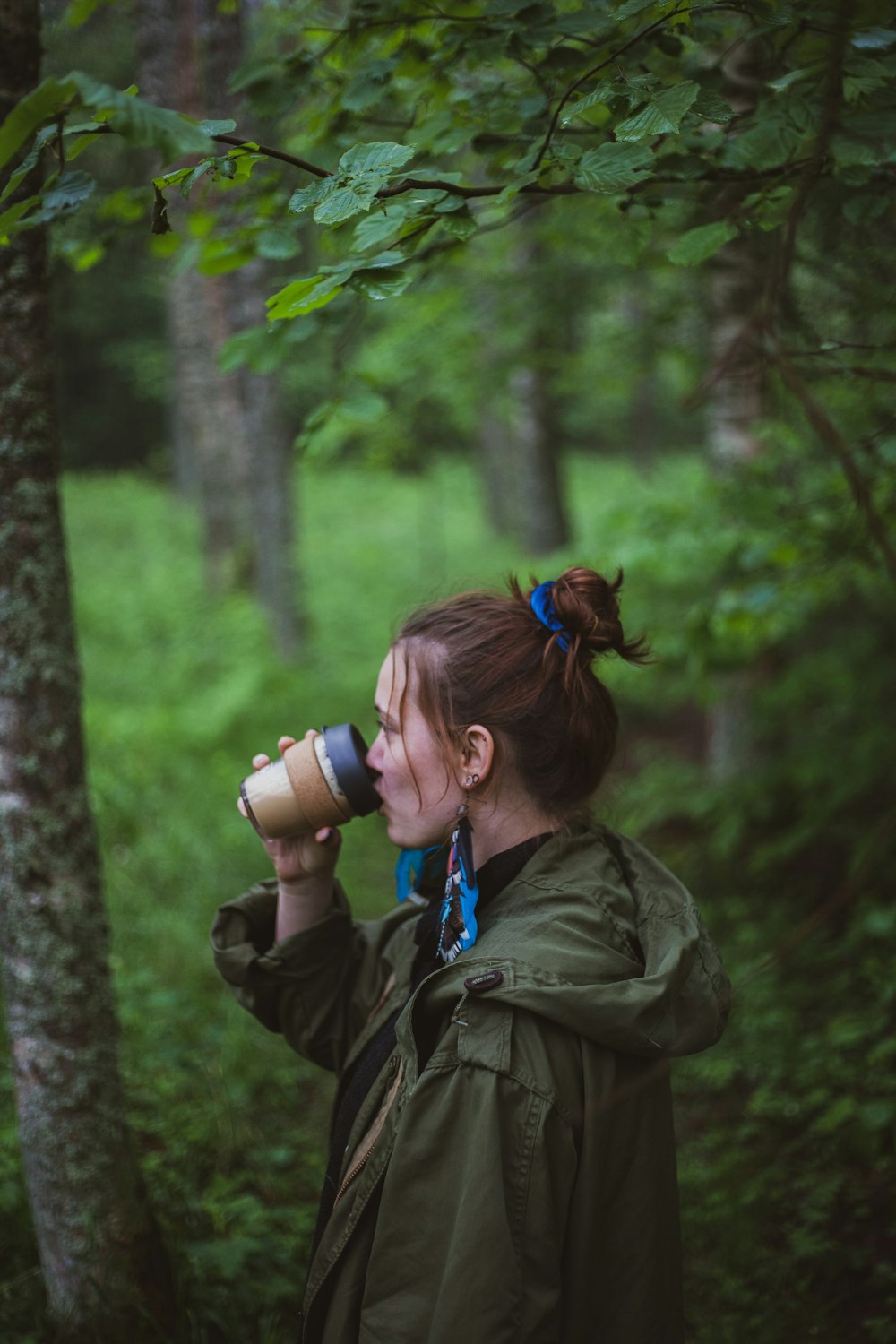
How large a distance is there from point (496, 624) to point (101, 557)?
1238 centimetres

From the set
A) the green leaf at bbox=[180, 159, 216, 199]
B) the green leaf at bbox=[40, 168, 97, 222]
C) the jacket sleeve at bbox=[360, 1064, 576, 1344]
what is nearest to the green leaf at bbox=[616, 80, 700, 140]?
the green leaf at bbox=[180, 159, 216, 199]

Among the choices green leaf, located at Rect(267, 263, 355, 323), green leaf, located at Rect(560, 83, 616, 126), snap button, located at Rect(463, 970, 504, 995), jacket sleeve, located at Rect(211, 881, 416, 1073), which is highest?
green leaf, located at Rect(560, 83, 616, 126)

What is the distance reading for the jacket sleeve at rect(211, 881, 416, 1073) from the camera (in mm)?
2104

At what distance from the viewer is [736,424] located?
564cm

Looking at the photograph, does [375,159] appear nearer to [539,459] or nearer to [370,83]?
[370,83]

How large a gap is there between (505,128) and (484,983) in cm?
185

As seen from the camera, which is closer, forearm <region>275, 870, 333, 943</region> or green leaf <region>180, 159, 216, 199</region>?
green leaf <region>180, 159, 216, 199</region>

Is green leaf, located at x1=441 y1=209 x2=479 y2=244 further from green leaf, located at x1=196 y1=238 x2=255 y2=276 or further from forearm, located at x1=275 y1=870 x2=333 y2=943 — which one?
forearm, located at x1=275 y1=870 x2=333 y2=943

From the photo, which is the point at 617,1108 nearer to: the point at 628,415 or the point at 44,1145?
the point at 44,1145

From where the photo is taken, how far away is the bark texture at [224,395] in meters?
4.93

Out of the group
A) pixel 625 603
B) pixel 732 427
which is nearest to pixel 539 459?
pixel 625 603

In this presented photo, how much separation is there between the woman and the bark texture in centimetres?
332

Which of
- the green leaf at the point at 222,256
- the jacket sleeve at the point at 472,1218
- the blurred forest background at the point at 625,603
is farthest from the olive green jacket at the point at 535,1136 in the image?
the green leaf at the point at 222,256

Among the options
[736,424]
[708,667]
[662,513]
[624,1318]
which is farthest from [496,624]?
[736,424]
